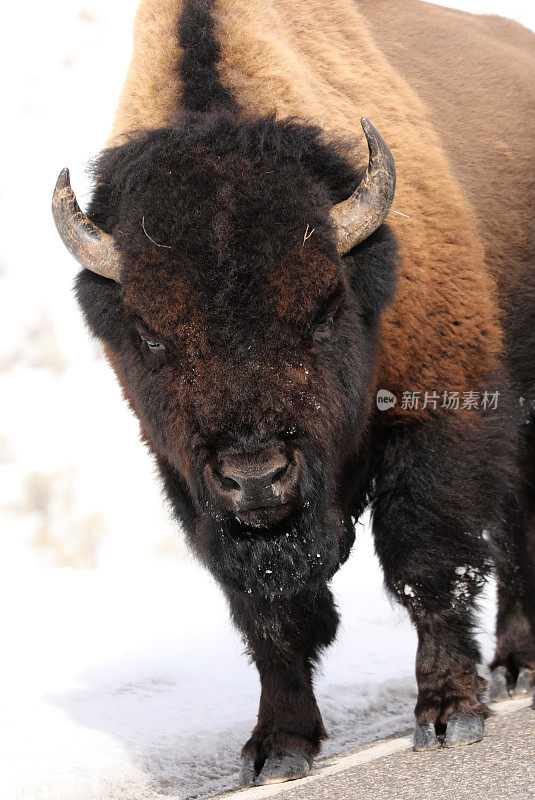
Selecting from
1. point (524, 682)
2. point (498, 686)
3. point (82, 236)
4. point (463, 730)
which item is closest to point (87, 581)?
point (498, 686)

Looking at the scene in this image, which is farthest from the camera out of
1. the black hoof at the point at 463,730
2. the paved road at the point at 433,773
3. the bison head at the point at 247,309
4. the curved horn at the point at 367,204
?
the black hoof at the point at 463,730

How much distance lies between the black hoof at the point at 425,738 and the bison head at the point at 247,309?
34.8 inches

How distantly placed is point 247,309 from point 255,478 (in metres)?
0.64

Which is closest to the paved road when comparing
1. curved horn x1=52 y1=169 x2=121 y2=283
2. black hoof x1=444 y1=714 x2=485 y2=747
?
black hoof x1=444 y1=714 x2=485 y2=747

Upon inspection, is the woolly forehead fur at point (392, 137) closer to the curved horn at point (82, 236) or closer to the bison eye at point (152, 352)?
the curved horn at point (82, 236)

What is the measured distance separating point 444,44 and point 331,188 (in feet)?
10.2

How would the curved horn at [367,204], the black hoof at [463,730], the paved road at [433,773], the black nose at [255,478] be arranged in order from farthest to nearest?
1. the black hoof at [463,730]
2. the curved horn at [367,204]
3. the black nose at [255,478]
4. the paved road at [433,773]

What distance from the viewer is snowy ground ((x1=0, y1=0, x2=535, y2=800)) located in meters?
4.73

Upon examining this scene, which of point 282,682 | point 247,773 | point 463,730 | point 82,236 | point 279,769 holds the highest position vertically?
point 82,236

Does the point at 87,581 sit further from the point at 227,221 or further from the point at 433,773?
the point at 227,221

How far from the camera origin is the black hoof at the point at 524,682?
5203mm

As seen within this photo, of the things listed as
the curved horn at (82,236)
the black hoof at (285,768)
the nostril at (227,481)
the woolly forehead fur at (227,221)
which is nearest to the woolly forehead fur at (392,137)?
the woolly forehead fur at (227,221)

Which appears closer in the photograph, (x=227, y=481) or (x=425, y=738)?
(x=227, y=481)

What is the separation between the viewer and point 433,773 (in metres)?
3.25
